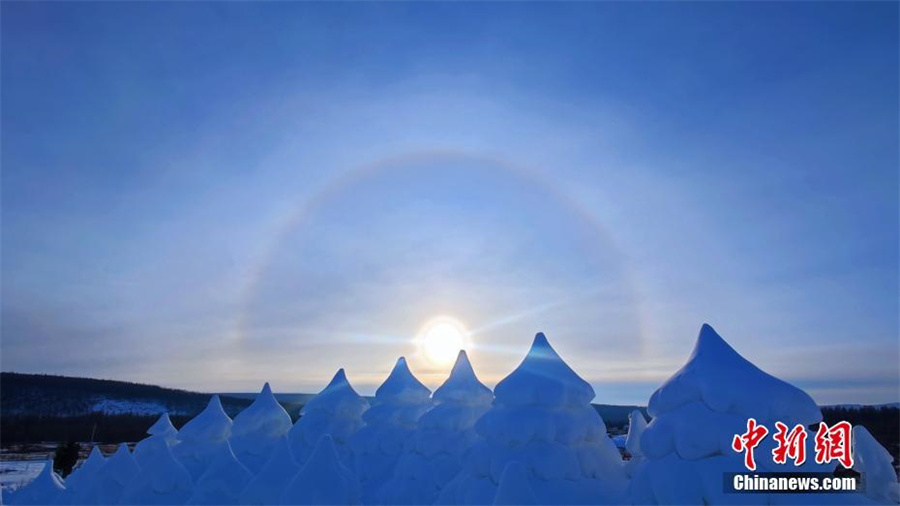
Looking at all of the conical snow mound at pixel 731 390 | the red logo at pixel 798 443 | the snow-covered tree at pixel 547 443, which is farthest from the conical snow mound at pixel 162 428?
the red logo at pixel 798 443

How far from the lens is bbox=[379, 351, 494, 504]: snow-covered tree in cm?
1961

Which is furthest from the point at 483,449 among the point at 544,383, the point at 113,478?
the point at 113,478

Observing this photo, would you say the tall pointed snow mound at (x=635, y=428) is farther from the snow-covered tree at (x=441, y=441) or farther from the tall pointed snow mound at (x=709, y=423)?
the tall pointed snow mound at (x=709, y=423)

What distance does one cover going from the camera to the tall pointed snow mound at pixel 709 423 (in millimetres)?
11883

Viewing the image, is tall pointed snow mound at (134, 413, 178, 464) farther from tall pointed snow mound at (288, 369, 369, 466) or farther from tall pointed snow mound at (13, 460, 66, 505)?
tall pointed snow mound at (288, 369, 369, 466)

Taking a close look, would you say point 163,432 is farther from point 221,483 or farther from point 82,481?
point 221,483

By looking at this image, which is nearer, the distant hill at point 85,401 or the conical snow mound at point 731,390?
the conical snow mound at point 731,390

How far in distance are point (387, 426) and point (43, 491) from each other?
12.9 m

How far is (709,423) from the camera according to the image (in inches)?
481

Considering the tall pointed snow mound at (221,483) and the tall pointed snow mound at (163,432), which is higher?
the tall pointed snow mound at (163,432)

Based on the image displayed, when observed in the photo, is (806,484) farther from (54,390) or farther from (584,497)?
(54,390)

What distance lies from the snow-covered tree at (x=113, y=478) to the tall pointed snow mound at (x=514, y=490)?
14.0 metres

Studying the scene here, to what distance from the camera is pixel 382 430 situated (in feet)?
76.6

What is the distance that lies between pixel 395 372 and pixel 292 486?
10115 mm
